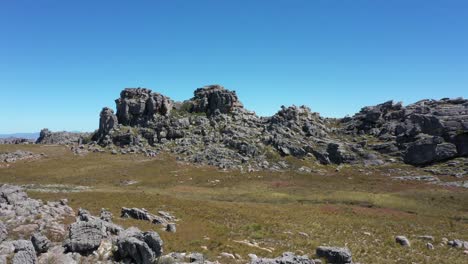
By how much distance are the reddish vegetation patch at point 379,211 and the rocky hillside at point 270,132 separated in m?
53.7

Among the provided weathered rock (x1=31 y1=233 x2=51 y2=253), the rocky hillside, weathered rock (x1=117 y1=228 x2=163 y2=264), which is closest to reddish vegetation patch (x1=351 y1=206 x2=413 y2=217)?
weathered rock (x1=117 y1=228 x2=163 y2=264)

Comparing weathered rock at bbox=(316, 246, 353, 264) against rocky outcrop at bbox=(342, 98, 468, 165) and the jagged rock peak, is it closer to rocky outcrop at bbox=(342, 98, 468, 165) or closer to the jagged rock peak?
rocky outcrop at bbox=(342, 98, 468, 165)

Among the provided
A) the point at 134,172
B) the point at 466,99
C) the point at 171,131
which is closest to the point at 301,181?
the point at 134,172

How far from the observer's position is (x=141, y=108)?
159m

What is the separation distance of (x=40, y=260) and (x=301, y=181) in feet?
253

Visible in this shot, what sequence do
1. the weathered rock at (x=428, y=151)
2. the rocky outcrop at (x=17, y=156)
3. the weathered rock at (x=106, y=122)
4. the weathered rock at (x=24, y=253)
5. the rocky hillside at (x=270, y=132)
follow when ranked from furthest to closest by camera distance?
the weathered rock at (x=106, y=122)
the rocky hillside at (x=270, y=132)
the rocky outcrop at (x=17, y=156)
the weathered rock at (x=428, y=151)
the weathered rock at (x=24, y=253)

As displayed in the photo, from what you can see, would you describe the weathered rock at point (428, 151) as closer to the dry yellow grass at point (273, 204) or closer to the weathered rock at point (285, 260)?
the dry yellow grass at point (273, 204)

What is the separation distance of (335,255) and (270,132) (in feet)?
388

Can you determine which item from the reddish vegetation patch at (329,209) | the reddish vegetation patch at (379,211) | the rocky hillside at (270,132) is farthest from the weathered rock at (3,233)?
the rocky hillside at (270,132)

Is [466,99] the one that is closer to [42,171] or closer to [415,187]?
[415,187]

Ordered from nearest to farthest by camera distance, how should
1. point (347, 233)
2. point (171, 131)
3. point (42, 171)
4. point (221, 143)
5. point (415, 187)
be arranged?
point (347, 233) → point (415, 187) → point (42, 171) → point (221, 143) → point (171, 131)

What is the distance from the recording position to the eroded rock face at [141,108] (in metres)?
159

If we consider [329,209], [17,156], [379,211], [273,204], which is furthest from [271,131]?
[17,156]

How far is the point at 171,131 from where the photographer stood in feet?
479
